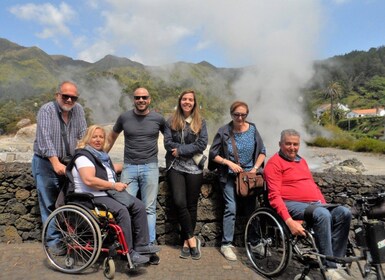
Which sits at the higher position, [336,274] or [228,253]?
[336,274]

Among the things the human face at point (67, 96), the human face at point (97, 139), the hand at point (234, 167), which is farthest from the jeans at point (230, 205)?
the human face at point (67, 96)

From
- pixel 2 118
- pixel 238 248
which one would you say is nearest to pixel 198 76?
pixel 2 118

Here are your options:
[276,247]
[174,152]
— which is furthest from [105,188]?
[276,247]

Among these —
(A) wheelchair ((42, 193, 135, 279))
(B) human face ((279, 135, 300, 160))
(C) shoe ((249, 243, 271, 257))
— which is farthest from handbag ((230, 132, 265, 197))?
(A) wheelchair ((42, 193, 135, 279))

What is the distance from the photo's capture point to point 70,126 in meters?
3.97

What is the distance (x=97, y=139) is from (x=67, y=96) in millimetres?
571

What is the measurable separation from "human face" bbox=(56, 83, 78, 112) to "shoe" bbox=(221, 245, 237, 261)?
2318 millimetres

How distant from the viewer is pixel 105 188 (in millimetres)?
3520

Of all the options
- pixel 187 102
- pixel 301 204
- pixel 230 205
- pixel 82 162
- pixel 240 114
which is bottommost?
pixel 230 205

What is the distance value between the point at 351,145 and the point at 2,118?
4530cm

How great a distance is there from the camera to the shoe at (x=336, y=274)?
122 inches

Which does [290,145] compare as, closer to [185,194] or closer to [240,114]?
[240,114]

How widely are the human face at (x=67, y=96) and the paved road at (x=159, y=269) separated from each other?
167 cm

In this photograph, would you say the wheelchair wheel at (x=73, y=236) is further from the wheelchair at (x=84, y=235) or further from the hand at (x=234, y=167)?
the hand at (x=234, y=167)
